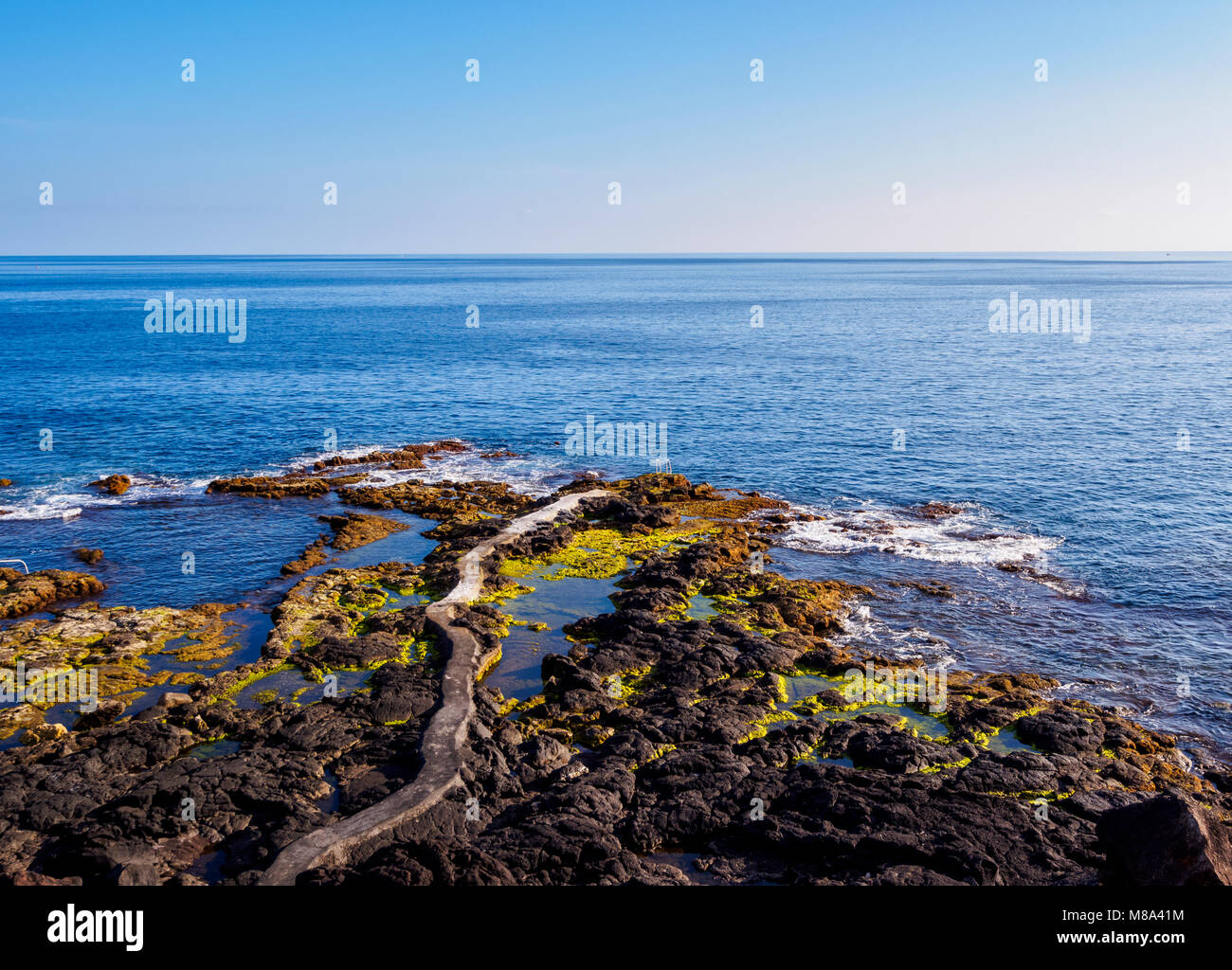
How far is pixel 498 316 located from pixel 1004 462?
452ft

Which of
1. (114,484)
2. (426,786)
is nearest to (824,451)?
(426,786)

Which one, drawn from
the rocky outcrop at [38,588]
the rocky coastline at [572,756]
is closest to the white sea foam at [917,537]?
the rocky coastline at [572,756]

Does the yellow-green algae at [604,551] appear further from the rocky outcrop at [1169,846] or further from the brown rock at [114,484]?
the brown rock at [114,484]

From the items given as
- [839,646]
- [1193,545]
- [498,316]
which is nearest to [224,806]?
[839,646]

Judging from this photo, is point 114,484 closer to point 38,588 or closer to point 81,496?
point 81,496

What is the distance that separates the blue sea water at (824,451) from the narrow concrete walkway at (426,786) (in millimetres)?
12330

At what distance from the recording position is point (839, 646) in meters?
34.9

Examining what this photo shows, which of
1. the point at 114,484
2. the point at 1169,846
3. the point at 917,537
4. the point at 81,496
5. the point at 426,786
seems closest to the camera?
the point at 1169,846

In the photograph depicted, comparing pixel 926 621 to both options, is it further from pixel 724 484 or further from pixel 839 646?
pixel 724 484

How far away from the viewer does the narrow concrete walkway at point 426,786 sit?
21.1m

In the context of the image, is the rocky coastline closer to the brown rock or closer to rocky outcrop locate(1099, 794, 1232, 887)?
rocky outcrop locate(1099, 794, 1232, 887)

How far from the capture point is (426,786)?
2412 cm

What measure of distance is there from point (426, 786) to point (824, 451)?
48834 mm

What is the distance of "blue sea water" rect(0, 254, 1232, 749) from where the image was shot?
3750 cm
